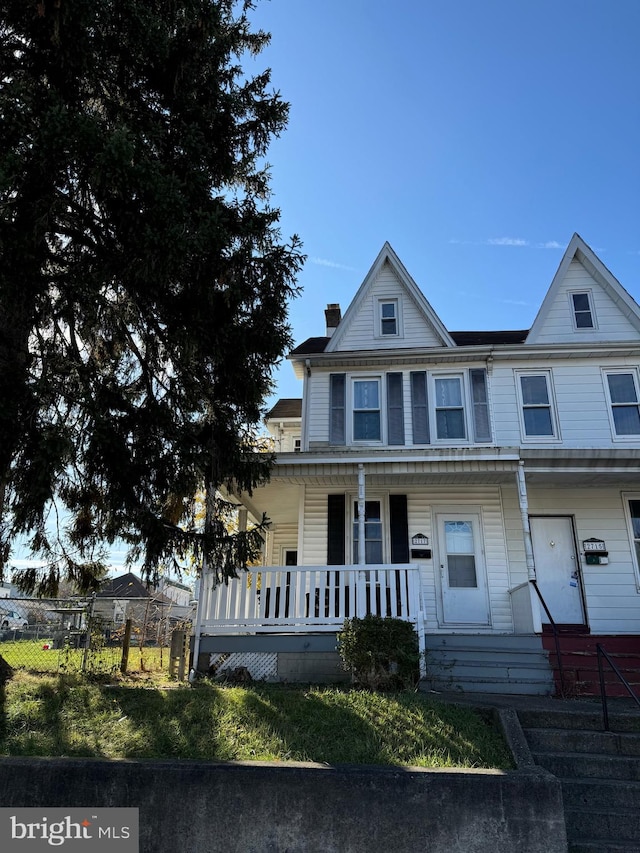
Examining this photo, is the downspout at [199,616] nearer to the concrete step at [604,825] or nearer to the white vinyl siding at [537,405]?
the concrete step at [604,825]

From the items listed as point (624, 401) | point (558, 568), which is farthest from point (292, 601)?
point (624, 401)

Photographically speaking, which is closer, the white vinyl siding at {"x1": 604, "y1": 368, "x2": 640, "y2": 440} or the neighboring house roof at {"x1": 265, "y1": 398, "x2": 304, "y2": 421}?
the white vinyl siding at {"x1": 604, "y1": 368, "x2": 640, "y2": 440}

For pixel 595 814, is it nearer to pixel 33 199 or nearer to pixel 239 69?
pixel 33 199

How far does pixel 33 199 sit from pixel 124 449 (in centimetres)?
321

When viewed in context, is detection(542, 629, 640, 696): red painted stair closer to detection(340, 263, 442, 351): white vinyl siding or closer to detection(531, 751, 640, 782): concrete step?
detection(531, 751, 640, 782): concrete step

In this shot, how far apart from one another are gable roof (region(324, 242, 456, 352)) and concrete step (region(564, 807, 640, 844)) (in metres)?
9.51

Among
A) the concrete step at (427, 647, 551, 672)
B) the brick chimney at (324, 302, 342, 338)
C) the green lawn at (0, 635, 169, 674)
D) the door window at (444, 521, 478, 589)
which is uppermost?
the brick chimney at (324, 302, 342, 338)

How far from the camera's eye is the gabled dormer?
12.6m

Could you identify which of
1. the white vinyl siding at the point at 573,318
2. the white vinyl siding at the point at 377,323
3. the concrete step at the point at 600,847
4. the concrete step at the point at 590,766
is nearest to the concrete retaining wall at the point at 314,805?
the concrete step at the point at 600,847

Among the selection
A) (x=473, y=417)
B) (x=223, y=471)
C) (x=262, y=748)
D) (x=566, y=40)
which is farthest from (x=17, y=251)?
(x=566, y=40)

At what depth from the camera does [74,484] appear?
7.97 metres

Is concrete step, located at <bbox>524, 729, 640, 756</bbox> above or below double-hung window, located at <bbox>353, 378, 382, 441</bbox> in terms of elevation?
below

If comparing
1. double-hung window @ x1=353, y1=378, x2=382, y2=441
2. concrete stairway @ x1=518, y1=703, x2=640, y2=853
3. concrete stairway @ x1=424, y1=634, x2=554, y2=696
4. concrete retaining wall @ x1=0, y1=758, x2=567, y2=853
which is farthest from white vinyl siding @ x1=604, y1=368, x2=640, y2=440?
concrete retaining wall @ x1=0, y1=758, x2=567, y2=853

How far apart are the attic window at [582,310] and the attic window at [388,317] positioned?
410 centimetres
